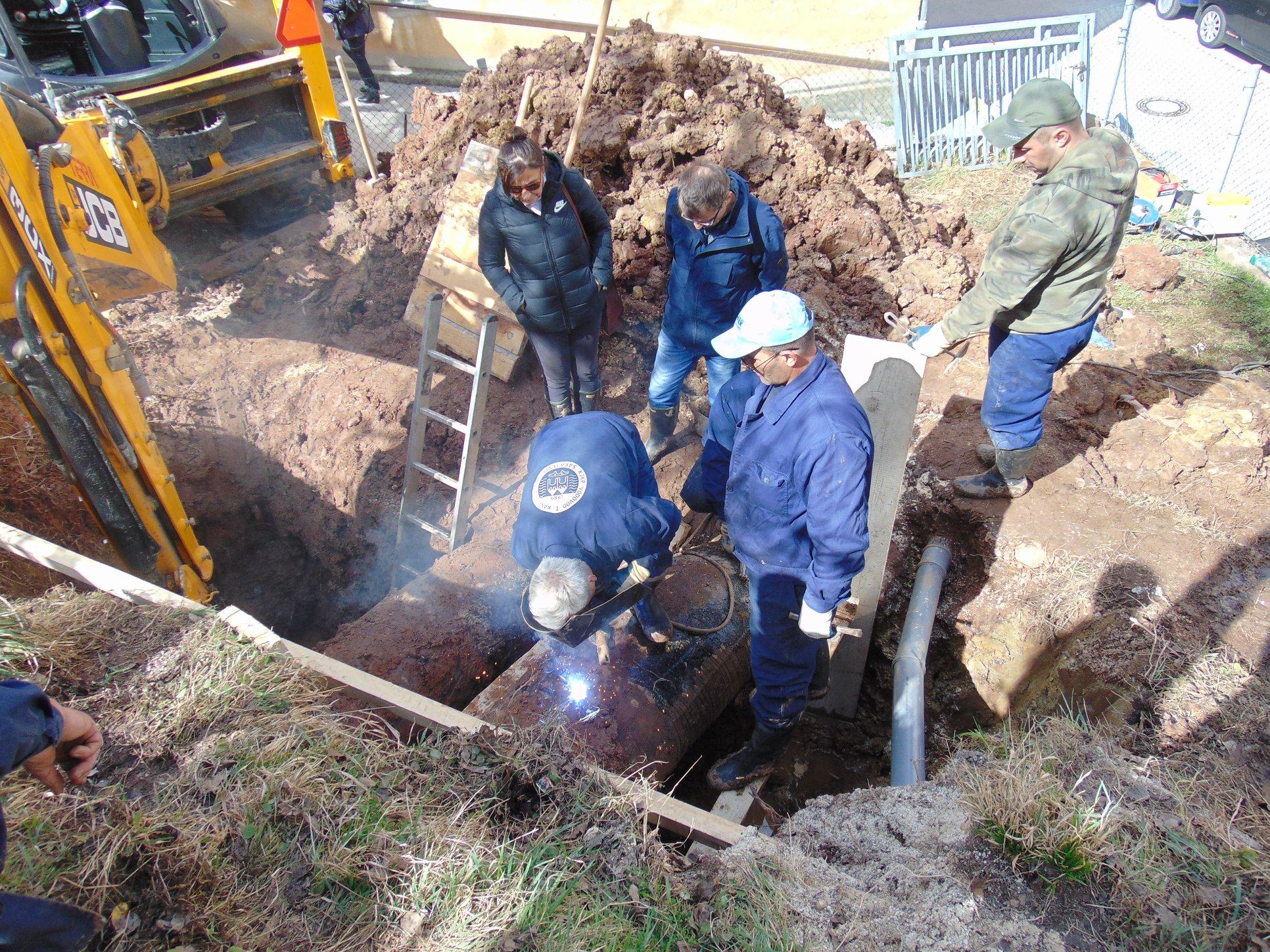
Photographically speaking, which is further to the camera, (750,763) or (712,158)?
(712,158)

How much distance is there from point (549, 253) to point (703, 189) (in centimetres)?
100

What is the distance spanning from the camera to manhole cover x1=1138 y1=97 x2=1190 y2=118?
26.2 feet

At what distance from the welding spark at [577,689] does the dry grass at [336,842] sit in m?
1.09

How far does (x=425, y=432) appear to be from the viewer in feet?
16.1

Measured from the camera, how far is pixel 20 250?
255 centimetres

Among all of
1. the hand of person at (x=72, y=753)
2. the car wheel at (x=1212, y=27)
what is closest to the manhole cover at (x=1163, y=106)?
the car wheel at (x=1212, y=27)

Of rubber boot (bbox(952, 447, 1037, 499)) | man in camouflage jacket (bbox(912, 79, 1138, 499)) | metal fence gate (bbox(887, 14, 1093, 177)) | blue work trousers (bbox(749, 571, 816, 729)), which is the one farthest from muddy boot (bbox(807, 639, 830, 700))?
metal fence gate (bbox(887, 14, 1093, 177))

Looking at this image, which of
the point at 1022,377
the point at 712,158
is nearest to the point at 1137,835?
the point at 1022,377

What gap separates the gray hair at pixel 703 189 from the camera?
3453mm

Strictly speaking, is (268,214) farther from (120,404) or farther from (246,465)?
(120,404)

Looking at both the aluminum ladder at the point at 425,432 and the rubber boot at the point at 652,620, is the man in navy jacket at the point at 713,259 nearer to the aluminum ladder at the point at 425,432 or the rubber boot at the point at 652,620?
the aluminum ladder at the point at 425,432

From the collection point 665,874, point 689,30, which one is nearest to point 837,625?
point 665,874

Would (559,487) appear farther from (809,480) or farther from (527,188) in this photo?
(527,188)

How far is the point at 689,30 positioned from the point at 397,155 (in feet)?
18.2
